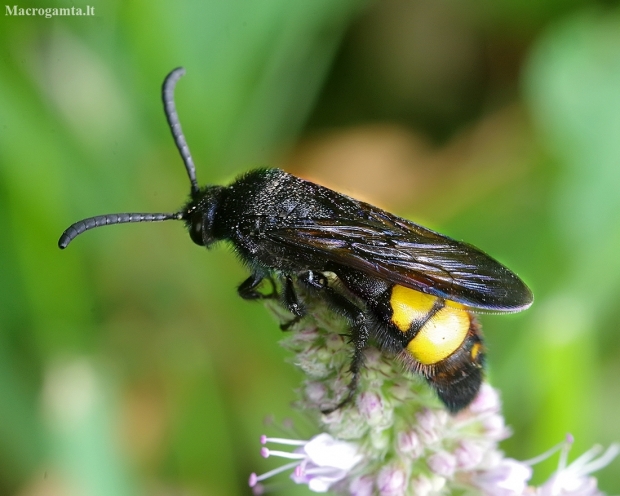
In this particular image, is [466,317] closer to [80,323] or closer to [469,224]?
[469,224]

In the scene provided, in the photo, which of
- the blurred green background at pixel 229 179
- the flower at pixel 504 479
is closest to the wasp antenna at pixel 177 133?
the blurred green background at pixel 229 179

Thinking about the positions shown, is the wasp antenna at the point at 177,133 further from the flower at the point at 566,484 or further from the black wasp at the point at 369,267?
the flower at the point at 566,484

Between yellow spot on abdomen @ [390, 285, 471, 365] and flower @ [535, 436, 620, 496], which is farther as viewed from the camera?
flower @ [535, 436, 620, 496]

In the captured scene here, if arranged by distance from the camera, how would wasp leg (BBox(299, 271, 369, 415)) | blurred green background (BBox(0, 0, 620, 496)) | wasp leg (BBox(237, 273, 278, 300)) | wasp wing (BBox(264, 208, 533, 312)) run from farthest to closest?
blurred green background (BBox(0, 0, 620, 496)), wasp leg (BBox(237, 273, 278, 300)), wasp leg (BBox(299, 271, 369, 415)), wasp wing (BBox(264, 208, 533, 312))

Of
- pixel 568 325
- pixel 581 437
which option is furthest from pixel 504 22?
pixel 581 437

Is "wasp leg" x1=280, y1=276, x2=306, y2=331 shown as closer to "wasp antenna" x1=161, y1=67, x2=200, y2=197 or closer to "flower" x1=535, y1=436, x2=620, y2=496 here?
"wasp antenna" x1=161, y1=67, x2=200, y2=197

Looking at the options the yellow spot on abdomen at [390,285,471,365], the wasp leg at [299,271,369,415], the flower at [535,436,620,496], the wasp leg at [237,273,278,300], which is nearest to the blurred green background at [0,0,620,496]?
the flower at [535,436,620,496]

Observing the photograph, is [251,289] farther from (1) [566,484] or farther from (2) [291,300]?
(1) [566,484]

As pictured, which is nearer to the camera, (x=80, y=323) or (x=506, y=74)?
(x=80, y=323)
